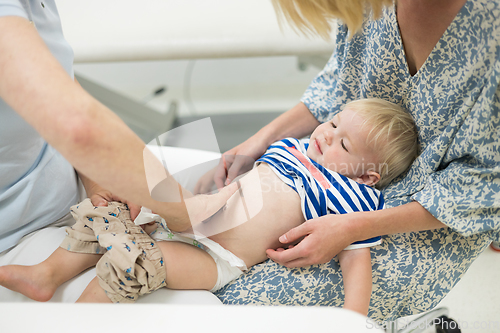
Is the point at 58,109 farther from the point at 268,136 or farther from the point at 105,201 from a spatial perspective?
the point at 268,136

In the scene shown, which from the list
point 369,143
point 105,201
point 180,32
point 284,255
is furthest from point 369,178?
point 180,32

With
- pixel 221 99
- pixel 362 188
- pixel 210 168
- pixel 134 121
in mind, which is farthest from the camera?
pixel 221 99

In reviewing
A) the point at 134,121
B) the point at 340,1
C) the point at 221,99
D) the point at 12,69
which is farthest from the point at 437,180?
the point at 221,99

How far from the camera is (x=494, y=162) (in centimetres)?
77

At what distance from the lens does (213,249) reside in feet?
2.70

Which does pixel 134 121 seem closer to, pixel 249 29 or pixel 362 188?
pixel 249 29

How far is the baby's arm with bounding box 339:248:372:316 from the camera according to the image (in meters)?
0.76

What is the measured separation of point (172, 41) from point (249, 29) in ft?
1.13

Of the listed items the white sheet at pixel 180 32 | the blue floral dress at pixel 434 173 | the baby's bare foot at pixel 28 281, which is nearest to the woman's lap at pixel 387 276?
the blue floral dress at pixel 434 173

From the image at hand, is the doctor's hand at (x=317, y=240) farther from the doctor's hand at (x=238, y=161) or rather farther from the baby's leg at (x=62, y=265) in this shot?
the baby's leg at (x=62, y=265)

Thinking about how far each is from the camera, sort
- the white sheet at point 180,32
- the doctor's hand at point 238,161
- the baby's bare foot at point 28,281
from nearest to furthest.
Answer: the baby's bare foot at point 28,281, the doctor's hand at point 238,161, the white sheet at point 180,32

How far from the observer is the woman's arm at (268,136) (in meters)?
1.04

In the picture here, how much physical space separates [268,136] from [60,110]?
2.35ft

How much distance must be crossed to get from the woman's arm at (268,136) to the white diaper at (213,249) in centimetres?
22
